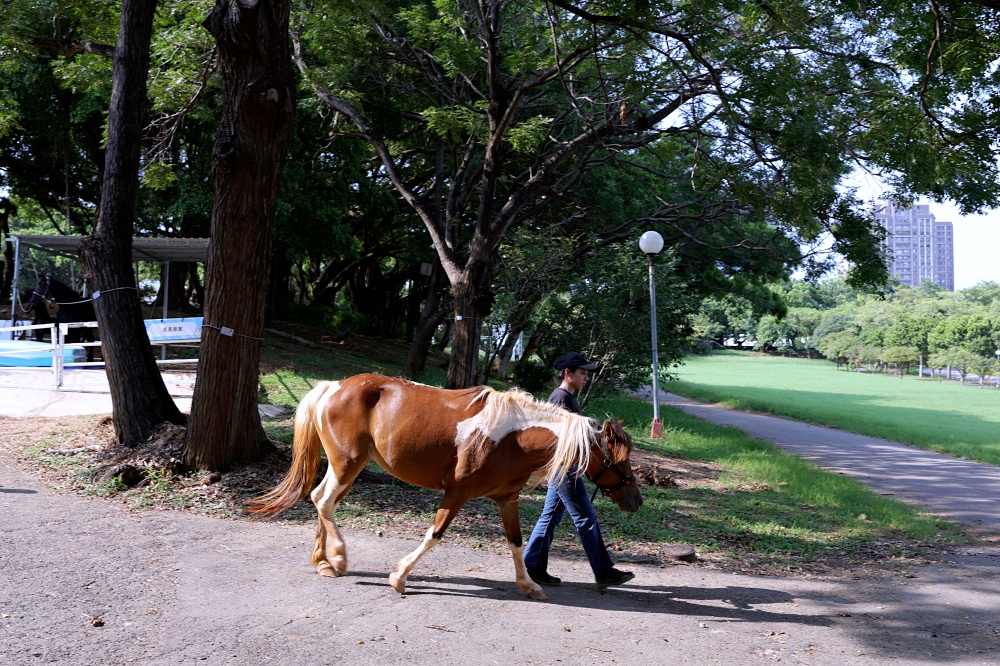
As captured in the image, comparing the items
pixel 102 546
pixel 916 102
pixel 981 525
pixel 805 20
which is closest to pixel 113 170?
pixel 102 546

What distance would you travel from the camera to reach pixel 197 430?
8023 mm

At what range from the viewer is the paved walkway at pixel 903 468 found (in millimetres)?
11469

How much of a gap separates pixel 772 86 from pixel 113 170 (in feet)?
25.7

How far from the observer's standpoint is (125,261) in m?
9.38

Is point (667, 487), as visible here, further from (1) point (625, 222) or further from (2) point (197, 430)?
(1) point (625, 222)

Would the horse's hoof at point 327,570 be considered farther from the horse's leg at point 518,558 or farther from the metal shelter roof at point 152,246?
the metal shelter roof at point 152,246

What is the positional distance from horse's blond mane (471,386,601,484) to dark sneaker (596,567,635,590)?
2.77ft

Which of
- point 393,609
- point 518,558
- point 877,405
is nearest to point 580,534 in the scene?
point 518,558

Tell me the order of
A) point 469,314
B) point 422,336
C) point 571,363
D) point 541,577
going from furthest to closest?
point 422,336
point 469,314
point 571,363
point 541,577

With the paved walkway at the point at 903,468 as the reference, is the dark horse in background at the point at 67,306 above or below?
above

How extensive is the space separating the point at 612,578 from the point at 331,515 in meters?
2.05

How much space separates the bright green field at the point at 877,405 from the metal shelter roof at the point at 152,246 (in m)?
13.0

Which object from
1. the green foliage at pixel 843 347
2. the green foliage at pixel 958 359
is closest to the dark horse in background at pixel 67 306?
the green foliage at pixel 958 359

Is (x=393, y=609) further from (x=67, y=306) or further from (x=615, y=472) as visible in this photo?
(x=67, y=306)
